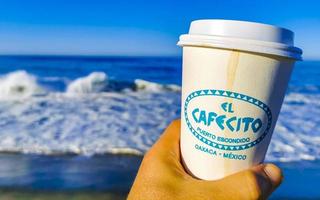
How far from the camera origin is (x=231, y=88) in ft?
4.36

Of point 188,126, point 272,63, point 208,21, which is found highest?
point 208,21

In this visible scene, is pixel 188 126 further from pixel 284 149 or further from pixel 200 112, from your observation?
pixel 284 149

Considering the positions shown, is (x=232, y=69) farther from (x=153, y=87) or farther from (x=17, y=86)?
(x=153, y=87)

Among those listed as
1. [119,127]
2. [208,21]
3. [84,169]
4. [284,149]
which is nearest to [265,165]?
[208,21]

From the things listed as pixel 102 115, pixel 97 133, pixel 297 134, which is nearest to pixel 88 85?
pixel 102 115

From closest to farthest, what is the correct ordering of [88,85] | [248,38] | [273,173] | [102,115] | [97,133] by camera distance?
1. [248,38]
2. [273,173]
3. [97,133]
4. [102,115]
5. [88,85]

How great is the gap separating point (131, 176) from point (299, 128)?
3.49 metres

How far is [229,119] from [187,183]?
242 millimetres

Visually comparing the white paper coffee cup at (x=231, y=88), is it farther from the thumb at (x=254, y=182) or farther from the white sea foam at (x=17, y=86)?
the white sea foam at (x=17, y=86)

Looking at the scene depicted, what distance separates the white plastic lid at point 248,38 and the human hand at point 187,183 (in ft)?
1.26

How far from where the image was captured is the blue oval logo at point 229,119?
135cm

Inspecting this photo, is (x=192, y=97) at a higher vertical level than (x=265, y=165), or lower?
higher

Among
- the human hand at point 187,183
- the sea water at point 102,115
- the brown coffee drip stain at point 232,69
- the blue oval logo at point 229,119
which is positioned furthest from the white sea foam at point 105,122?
the brown coffee drip stain at point 232,69

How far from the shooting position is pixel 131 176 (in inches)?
191
